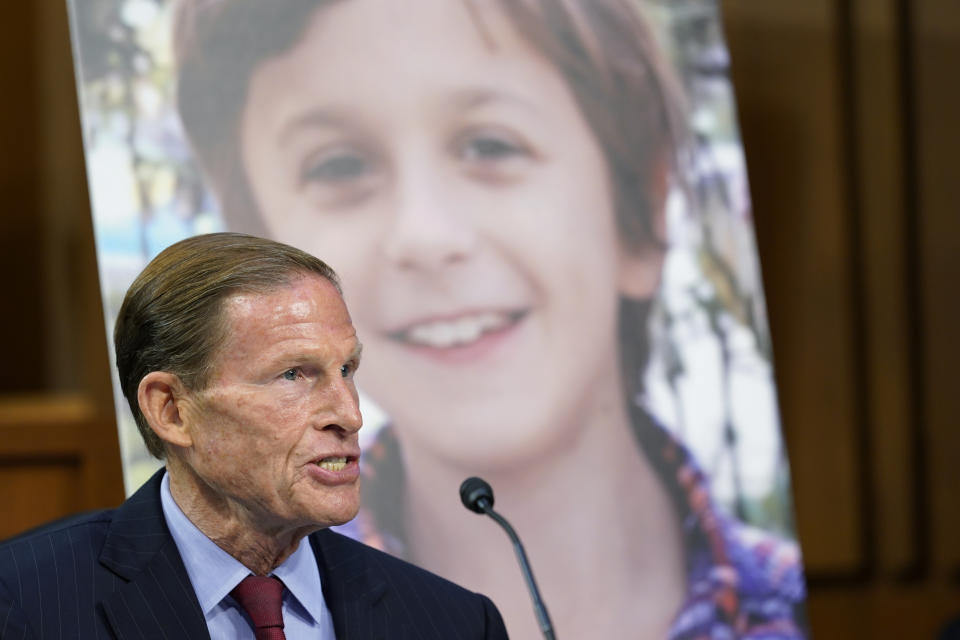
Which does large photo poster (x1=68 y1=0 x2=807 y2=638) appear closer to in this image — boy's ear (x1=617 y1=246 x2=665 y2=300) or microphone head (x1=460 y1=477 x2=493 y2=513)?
boy's ear (x1=617 y1=246 x2=665 y2=300)

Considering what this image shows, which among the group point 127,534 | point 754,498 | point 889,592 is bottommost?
point 889,592

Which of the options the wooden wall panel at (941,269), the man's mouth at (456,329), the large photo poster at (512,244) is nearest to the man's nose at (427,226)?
the large photo poster at (512,244)

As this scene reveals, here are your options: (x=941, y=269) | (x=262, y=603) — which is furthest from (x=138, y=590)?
(x=941, y=269)

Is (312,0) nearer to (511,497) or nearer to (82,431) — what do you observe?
(511,497)

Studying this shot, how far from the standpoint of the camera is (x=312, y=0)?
2.26 m

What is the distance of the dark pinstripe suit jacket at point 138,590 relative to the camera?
141 cm

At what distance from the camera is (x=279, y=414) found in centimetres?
145

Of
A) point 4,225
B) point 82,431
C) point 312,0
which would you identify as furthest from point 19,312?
point 312,0

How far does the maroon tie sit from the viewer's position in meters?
1.47

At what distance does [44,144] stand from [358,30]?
318cm

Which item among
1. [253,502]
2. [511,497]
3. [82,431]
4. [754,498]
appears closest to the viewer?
[253,502]

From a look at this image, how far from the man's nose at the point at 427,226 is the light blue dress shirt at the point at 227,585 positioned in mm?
798

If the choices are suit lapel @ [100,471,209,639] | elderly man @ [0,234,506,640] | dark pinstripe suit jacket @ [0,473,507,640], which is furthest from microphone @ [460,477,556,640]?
suit lapel @ [100,471,209,639]

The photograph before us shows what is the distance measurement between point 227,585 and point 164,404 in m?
0.25
